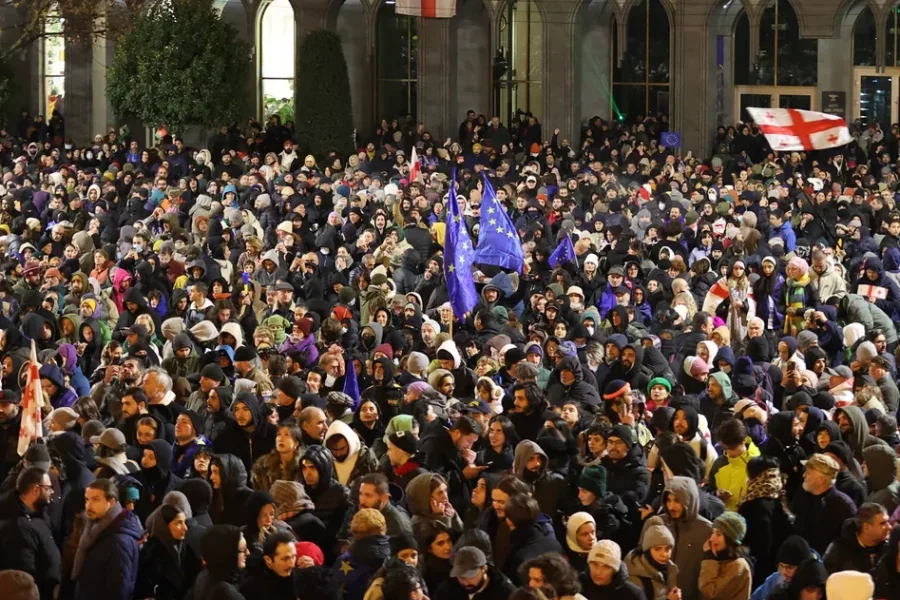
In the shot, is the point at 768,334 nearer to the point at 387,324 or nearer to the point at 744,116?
the point at 387,324

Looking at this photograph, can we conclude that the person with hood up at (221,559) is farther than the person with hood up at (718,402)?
No

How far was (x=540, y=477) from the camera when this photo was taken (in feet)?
34.2

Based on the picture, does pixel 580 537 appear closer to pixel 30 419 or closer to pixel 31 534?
pixel 31 534

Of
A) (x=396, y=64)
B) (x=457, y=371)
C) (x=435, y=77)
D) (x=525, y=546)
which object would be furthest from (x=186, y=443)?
(x=396, y=64)

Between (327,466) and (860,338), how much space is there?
743 cm

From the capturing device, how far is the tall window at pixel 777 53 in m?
38.3

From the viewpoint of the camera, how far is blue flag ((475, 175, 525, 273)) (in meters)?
18.9

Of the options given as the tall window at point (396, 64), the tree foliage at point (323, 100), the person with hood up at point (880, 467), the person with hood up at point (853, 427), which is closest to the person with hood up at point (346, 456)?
the person with hood up at point (880, 467)

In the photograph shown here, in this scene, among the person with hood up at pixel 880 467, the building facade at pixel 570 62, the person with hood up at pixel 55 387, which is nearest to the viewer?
the person with hood up at pixel 880 467

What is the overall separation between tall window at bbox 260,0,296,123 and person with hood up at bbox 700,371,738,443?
90.2ft

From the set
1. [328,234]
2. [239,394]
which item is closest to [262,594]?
[239,394]

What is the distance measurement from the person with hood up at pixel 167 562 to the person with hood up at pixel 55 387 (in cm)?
388

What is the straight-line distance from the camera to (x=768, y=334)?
671 inches

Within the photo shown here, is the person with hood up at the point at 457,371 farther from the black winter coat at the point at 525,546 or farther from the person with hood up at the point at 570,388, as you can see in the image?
the black winter coat at the point at 525,546
